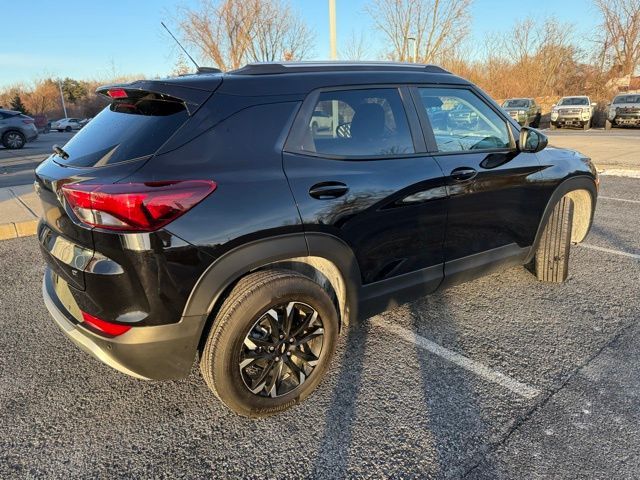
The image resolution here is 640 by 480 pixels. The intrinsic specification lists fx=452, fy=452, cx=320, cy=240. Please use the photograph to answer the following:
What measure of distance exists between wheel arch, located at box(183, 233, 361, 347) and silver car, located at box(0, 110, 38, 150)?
20.9 metres

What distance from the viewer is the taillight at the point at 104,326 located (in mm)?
2076

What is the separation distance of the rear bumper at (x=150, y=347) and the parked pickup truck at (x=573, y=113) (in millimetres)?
Answer: 27976

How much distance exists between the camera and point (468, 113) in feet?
10.8

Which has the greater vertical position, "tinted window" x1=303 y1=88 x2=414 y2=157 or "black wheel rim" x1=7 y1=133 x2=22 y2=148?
"tinted window" x1=303 y1=88 x2=414 y2=157

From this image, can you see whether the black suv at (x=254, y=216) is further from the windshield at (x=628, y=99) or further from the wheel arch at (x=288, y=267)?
the windshield at (x=628, y=99)

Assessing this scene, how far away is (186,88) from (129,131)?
14.0 inches

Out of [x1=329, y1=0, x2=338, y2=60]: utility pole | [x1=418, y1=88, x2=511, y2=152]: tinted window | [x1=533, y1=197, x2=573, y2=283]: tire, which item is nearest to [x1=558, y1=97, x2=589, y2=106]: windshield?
[x1=329, y1=0, x2=338, y2=60]: utility pole

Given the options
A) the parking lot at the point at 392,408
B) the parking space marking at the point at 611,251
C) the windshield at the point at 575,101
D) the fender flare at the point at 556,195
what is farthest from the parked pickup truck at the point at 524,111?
the parking lot at the point at 392,408

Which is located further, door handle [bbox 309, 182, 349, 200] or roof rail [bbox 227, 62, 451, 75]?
roof rail [bbox 227, 62, 451, 75]

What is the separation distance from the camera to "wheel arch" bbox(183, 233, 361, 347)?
2.11 metres

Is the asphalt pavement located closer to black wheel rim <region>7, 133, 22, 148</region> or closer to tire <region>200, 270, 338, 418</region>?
tire <region>200, 270, 338, 418</region>

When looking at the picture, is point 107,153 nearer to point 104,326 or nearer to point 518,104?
point 104,326

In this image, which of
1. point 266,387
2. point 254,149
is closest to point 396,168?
point 254,149

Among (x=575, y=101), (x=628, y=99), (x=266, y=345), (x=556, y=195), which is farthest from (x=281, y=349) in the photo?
(x=575, y=101)
